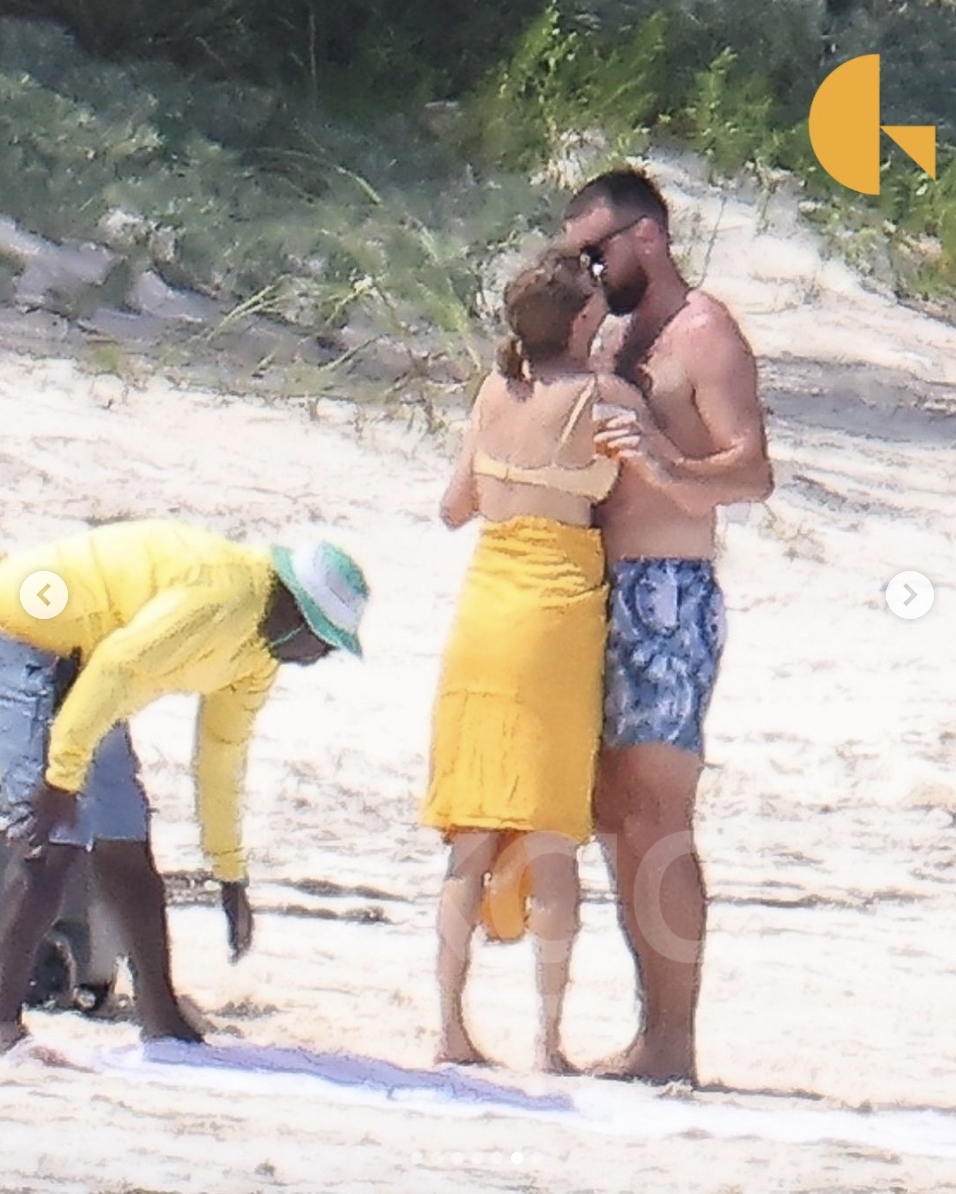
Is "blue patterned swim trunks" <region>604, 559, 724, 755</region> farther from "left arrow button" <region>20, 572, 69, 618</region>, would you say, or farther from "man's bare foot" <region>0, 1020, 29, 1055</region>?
"man's bare foot" <region>0, 1020, 29, 1055</region>

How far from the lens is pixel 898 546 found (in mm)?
4398

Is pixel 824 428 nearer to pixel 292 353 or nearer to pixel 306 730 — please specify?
pixel 292 353

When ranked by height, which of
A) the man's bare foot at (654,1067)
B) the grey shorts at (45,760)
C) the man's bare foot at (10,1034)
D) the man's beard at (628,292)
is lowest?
the man's bare foot at (10,1034)

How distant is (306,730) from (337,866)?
14.2 inches

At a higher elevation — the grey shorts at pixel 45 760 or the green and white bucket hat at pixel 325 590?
the green and white bucket hat at pixel 325 590

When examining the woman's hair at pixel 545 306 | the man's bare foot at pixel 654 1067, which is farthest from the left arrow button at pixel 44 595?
the man's bare foot at pixel 654 1067

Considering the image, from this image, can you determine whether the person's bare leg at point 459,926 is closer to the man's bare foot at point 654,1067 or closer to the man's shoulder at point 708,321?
the man's bare foot at point 654,1067

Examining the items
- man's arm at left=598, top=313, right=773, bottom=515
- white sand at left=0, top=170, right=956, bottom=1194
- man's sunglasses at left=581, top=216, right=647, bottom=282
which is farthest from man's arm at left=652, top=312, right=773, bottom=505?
white sand at left=0, top=170, right=956, bottom=1194

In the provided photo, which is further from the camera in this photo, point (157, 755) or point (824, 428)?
point (824, 428)

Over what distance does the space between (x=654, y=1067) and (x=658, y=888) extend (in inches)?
7.6

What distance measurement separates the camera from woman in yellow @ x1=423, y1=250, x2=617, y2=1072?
2.32 metres

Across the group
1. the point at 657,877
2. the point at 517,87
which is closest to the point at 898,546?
the point at 517,87

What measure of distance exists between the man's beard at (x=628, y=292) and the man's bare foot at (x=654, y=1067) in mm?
733

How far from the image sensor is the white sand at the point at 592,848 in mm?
2191
